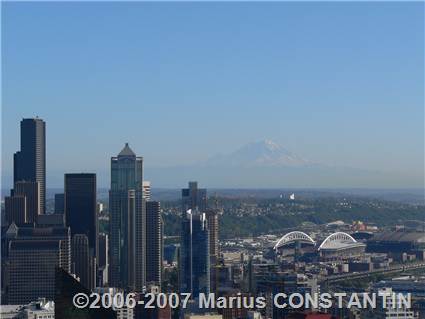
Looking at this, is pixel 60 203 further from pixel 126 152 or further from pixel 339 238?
pixel 339 238

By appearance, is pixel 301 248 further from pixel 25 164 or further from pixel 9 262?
pixel 9 262

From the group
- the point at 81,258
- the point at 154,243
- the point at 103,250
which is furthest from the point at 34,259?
the point at 154,243

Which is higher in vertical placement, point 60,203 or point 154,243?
point 60,203

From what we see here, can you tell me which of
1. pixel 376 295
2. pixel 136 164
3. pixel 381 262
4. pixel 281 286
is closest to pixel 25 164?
pixel 136 164

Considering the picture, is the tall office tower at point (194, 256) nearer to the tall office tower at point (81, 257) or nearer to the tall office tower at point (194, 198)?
the tall office tower at point (81, 257)

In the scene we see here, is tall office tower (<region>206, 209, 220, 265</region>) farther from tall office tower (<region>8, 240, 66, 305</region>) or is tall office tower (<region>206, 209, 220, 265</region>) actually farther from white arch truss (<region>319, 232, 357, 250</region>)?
white arch truss (<region>319, 232, 357, 250</region>)
